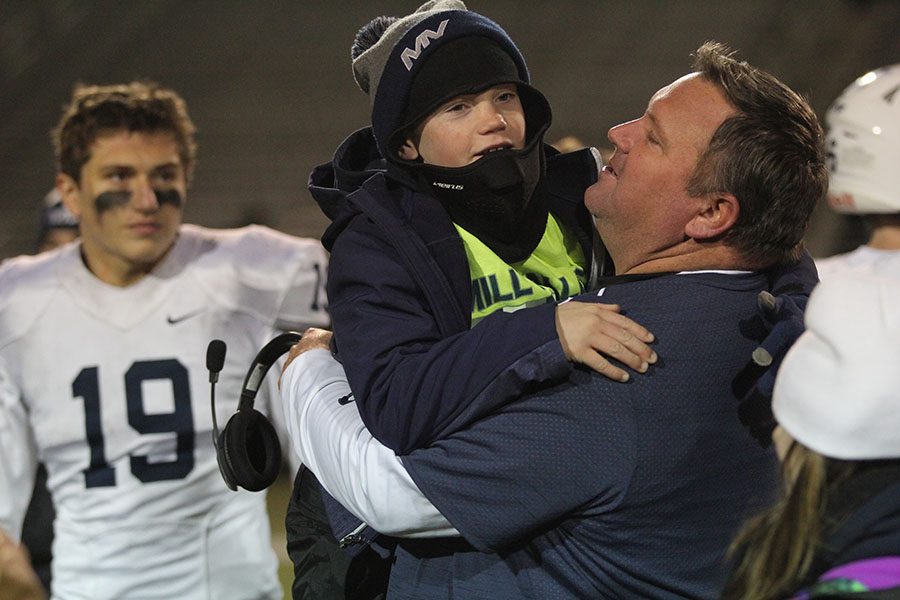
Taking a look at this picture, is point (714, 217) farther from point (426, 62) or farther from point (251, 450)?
point (251, 450)

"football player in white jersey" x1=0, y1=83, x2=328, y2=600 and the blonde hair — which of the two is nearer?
the blonde hair

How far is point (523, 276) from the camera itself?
208 cm

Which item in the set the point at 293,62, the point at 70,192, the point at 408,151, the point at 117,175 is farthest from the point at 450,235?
the point at 293,62

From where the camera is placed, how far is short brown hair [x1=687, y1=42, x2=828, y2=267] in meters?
1.80

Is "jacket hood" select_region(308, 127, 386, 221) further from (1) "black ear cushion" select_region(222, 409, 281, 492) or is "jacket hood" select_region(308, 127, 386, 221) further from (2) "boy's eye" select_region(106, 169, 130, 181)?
(2) "boy's eye" select_region(106, 169, 130, 181)

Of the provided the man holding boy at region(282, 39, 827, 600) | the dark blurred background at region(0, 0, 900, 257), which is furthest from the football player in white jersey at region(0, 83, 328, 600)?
the dark blurred background at region(0, 0, 900, 257)

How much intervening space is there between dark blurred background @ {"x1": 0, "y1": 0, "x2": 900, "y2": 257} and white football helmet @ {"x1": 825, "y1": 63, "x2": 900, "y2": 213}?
7052 mm

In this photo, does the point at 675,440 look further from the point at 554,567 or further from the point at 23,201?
the point at 23,201

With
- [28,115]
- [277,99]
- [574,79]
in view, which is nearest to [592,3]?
[574,79]

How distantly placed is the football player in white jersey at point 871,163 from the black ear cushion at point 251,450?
6.12 feet

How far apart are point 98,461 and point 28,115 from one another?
345 inches

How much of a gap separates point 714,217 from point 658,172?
0.36ft

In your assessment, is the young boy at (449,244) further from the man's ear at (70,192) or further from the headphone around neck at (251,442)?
the man's ear at (70,192)

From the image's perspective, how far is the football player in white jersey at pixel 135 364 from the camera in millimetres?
3090
